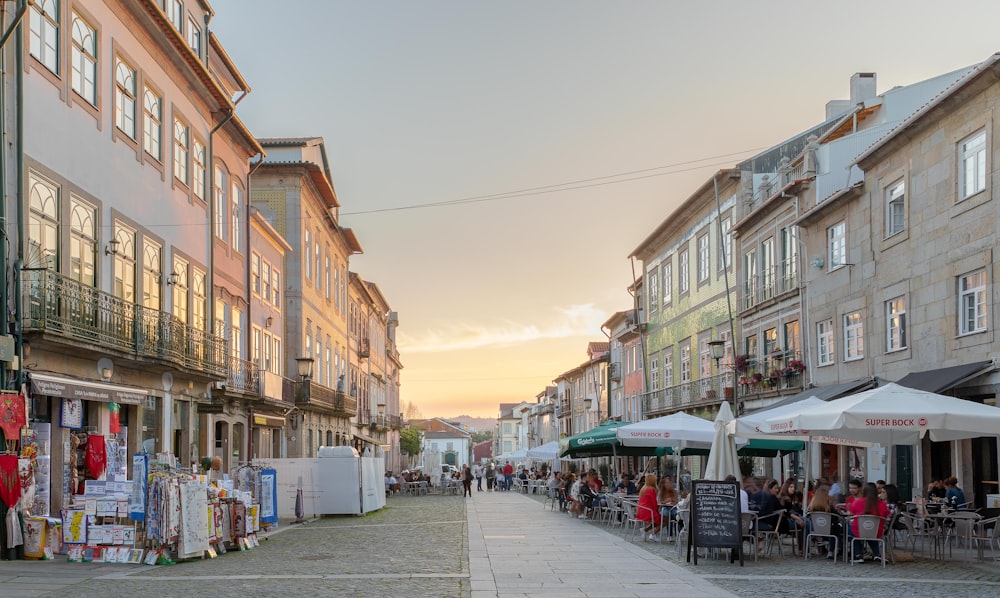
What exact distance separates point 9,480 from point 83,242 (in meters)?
4.87

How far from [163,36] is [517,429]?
454 feet

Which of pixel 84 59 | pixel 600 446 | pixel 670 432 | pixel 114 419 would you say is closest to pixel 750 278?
pixel 600 446

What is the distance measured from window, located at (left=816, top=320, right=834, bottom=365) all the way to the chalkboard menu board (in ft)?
43.9

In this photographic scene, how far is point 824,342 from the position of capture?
90.6 ft

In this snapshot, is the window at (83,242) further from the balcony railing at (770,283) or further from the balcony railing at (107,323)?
the balcony railing at (770,283)

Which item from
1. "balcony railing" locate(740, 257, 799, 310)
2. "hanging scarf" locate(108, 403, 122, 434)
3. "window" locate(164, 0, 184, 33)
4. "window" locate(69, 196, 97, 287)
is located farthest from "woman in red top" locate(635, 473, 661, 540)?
"window" locate(164, 0, 184, 33)

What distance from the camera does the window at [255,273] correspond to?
1199 inches

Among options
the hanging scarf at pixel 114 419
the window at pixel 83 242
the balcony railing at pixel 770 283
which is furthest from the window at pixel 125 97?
the balcony railing at pixel 770 283

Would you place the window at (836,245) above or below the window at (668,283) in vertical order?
below

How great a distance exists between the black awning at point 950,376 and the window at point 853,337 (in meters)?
4.64

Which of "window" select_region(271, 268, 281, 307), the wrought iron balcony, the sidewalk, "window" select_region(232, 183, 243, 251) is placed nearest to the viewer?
the sidewalk

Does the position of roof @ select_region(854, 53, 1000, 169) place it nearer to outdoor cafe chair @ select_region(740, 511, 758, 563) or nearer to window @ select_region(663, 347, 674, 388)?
outdoor cafe chair @ select_region(740, 511, 758, 563)

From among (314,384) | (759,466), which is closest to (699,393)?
(759,466)

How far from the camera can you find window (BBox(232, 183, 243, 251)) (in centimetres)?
2845
